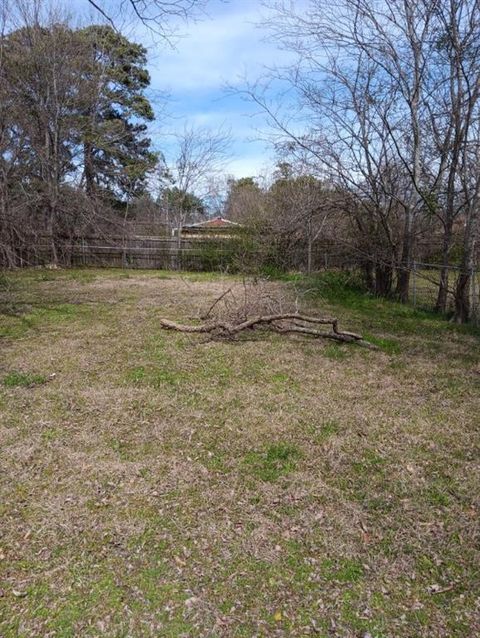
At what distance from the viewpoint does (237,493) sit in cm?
242

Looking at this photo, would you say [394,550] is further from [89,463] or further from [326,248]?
[326,248]

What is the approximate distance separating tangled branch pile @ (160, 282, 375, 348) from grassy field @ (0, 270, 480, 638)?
63 centimetres

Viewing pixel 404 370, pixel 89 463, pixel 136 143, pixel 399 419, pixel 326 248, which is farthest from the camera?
pixel 136 143

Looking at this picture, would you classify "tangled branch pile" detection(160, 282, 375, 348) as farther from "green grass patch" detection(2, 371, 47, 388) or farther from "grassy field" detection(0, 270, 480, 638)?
"green grass patch" detection(2, 371, 47, 388)

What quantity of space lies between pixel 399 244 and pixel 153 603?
27.3 ft

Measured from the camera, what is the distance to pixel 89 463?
269cm

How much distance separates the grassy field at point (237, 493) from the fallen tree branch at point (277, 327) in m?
0.58

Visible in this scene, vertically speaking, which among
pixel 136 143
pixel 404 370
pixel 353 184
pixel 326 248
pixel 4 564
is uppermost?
pixel 136 143

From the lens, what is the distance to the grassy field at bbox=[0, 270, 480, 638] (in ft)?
5.57

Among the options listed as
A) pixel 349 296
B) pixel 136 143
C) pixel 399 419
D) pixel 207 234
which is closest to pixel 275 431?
pixel 399 419

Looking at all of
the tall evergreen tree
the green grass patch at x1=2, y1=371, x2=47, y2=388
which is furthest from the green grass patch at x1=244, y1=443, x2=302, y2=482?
the tall evergreen tree

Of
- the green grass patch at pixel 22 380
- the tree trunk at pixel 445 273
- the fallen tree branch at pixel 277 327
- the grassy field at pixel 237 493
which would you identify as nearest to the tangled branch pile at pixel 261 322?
the fallen tree branch at pixel 277 327

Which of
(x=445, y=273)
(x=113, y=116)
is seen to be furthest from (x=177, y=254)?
(x=445, y=273)

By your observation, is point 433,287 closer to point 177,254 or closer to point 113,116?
point 177,254
